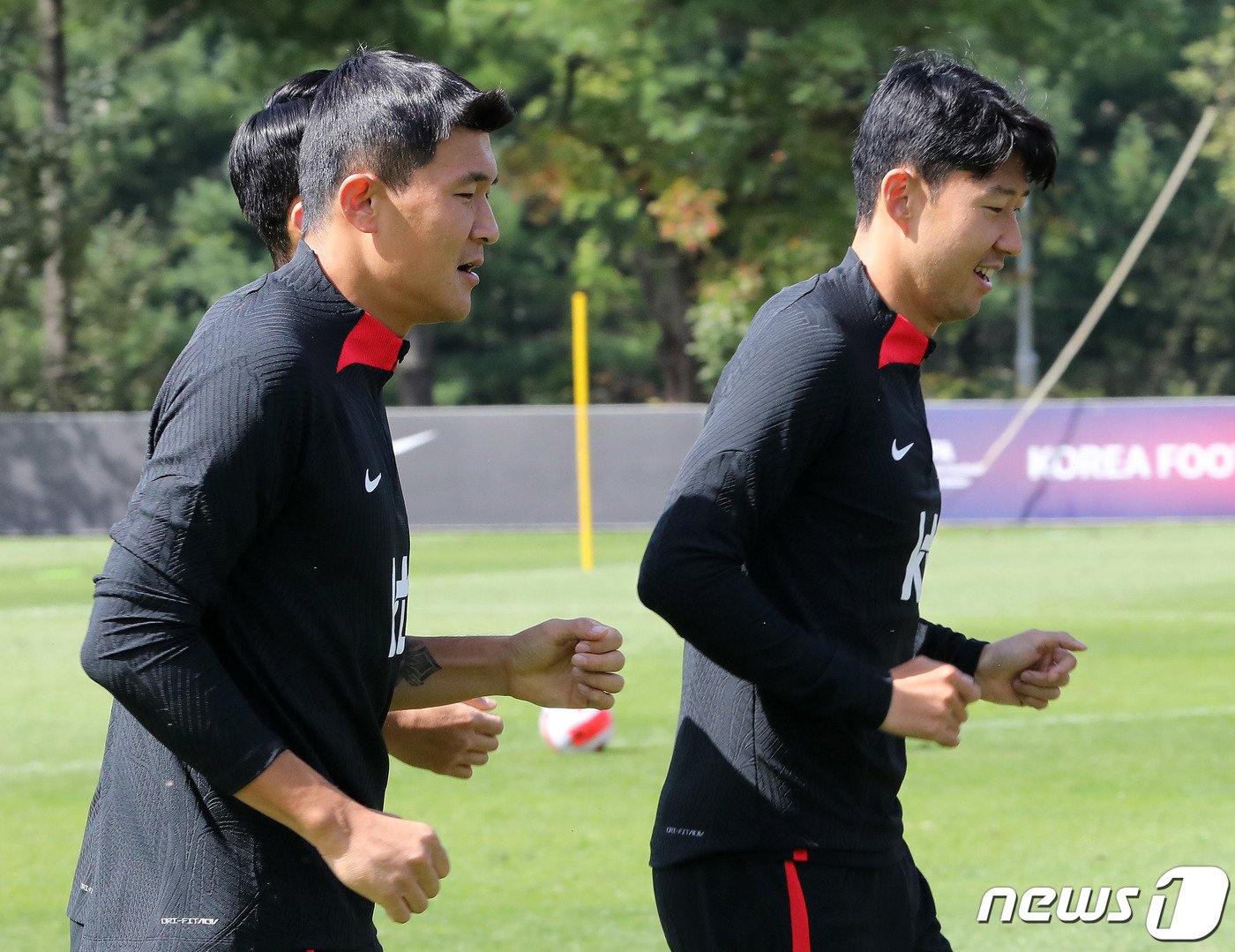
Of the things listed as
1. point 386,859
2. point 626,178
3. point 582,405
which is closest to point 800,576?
point 386,859

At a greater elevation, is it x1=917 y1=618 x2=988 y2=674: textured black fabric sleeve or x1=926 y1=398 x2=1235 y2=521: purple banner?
x1=917 y1=618 x2=988 y2=674: textured black fabric sleeve

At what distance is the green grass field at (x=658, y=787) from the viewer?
21.4 feet

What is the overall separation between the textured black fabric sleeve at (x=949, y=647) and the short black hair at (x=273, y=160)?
1450 millimetres

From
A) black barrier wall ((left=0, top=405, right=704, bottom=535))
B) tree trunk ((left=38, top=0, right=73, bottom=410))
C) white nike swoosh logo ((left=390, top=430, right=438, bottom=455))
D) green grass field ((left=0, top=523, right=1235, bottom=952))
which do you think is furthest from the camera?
tree trunk ((left=38, top=0, right=73, bottom=410))

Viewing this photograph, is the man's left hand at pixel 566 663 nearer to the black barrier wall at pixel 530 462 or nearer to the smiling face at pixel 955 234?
the smiling face at pixel 955 234

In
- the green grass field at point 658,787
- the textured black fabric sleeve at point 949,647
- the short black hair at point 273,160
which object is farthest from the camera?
the green grass field at point 658,787

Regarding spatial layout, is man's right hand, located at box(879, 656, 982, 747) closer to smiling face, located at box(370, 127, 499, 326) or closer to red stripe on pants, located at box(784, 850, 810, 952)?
red stripe on pants, located at box(784, 850, 810, 952)

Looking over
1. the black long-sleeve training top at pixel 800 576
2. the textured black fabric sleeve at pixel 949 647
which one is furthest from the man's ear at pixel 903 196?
the textured black fabric sleeve at pixel 949 647

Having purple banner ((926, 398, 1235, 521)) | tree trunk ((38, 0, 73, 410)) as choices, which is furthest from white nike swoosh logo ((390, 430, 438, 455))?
Result: tree trunk ((38, 0, 73, 410))

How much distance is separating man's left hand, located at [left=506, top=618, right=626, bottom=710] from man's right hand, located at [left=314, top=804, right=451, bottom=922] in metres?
0.65

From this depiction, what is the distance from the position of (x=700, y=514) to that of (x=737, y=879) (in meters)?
0.66

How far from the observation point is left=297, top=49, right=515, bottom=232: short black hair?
2.73m

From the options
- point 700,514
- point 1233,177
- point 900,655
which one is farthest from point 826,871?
point 1233,177

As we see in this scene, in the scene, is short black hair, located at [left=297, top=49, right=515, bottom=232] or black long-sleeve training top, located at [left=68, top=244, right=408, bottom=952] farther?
short black hair, located at [left=297, top=49, right=515, bottom=232]
